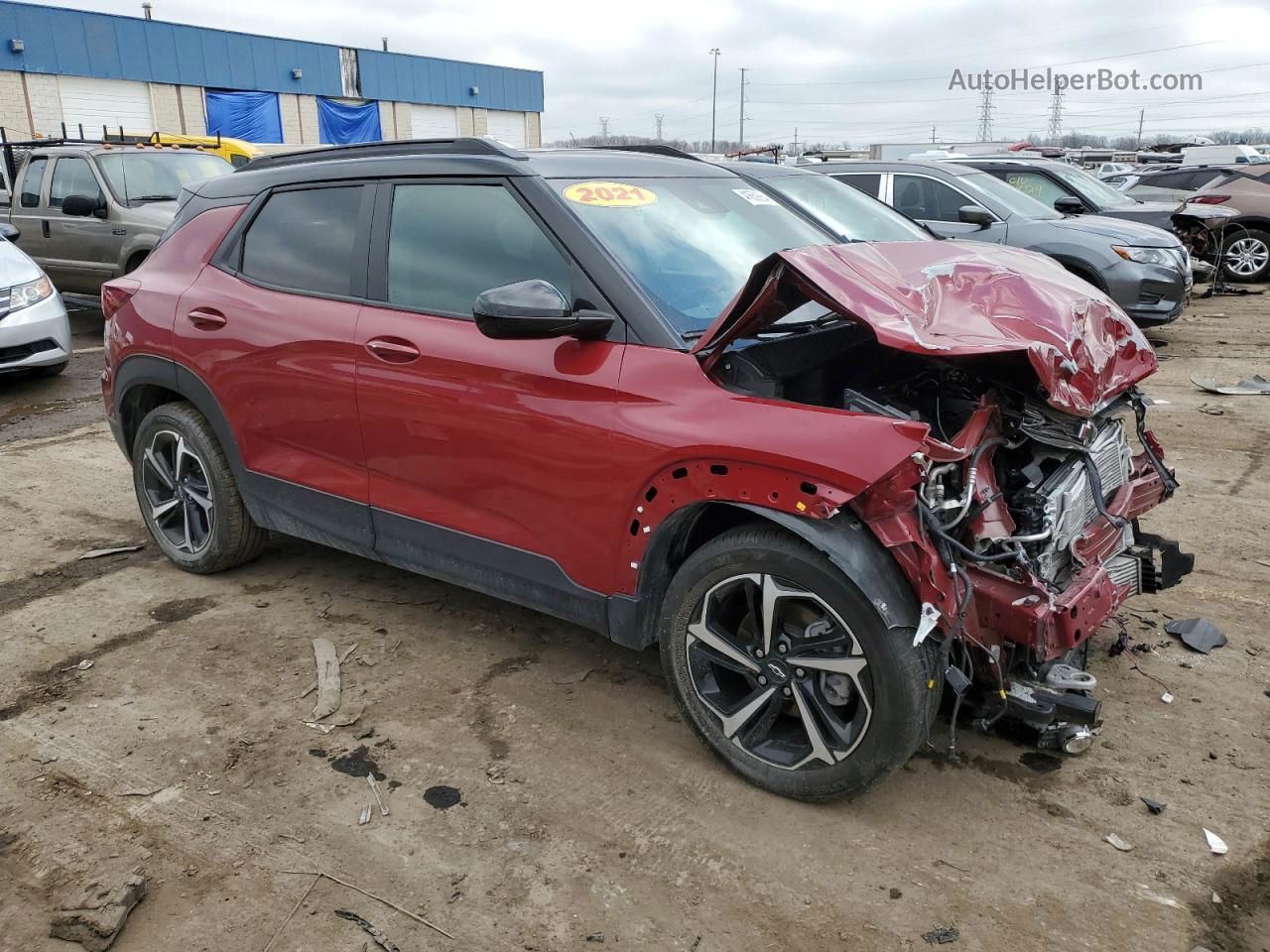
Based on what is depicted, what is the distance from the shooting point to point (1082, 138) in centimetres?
7700

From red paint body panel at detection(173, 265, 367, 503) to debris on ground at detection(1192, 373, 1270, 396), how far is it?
7156mm

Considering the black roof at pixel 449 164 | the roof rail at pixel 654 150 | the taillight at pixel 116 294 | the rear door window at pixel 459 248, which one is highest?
the roof rail at pixel 654 150

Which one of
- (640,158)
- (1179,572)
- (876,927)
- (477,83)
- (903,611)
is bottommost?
(876,927)

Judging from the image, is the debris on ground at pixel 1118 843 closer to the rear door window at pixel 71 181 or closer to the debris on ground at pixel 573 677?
the debris on ground at pixel 573 677

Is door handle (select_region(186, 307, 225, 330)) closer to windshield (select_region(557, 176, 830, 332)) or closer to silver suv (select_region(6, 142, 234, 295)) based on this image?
windshield (select_region(557, 176, 830, 332))

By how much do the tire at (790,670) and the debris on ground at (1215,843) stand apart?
0.85 metres

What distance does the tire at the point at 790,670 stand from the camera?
262 cm

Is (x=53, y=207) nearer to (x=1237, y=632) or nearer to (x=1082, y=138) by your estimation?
(x=1237, y=632)

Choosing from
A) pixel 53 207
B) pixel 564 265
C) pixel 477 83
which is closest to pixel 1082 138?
pixel 477 83

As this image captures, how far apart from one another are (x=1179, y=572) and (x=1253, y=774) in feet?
2.43

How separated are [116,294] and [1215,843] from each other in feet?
15.6

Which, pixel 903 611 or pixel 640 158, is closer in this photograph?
pixel 903 611

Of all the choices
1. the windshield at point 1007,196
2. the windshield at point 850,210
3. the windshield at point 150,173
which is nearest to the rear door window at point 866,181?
the windshield at point 1007,196

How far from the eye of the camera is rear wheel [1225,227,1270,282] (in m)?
14.4
